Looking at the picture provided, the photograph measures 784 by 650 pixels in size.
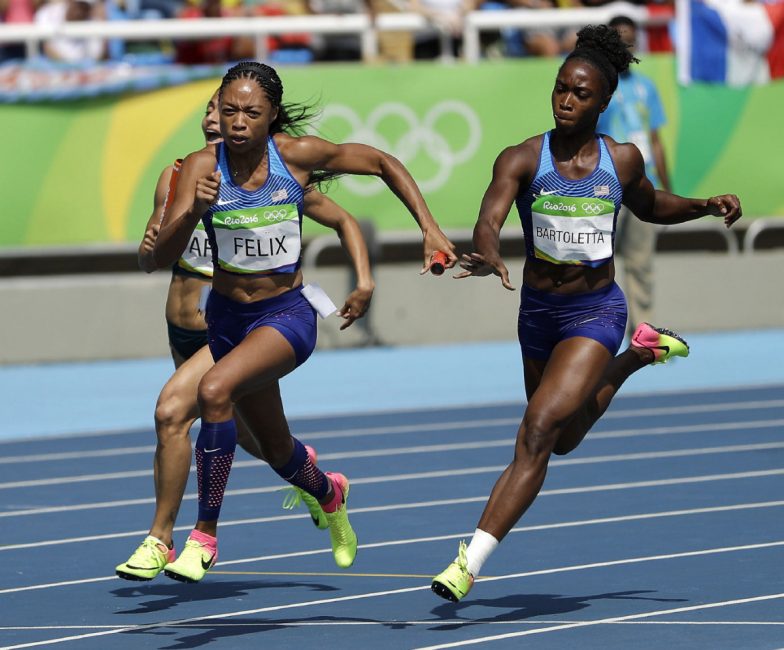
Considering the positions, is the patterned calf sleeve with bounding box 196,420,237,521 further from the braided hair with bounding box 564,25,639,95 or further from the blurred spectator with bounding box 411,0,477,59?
the blurred spectator with bounding box 411,0,477,59

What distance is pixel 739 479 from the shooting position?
1007 centimetres

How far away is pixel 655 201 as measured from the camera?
7.54 metres

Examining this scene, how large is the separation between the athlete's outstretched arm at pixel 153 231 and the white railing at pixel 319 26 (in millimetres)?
8242

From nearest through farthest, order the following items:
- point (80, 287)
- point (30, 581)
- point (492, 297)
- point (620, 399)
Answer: point (30, 581), point (620, 399), point (80, 287), point (492, 297)

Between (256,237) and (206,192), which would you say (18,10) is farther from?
(206,192)

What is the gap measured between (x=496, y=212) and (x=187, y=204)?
3.86 feet

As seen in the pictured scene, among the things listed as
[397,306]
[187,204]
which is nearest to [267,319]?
[187,204]

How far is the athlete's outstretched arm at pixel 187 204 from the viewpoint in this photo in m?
6.78

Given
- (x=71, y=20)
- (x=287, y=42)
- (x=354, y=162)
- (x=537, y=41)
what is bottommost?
(x=354, y=162)

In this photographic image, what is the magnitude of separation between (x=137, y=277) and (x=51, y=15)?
285 cm

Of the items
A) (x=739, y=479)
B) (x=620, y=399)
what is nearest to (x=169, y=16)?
(x=620, y=399)

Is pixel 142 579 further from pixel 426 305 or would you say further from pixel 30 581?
pixel 426 305

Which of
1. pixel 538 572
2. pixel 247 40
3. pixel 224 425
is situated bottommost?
pixel 538 572

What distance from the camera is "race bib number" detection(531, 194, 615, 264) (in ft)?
23.7
